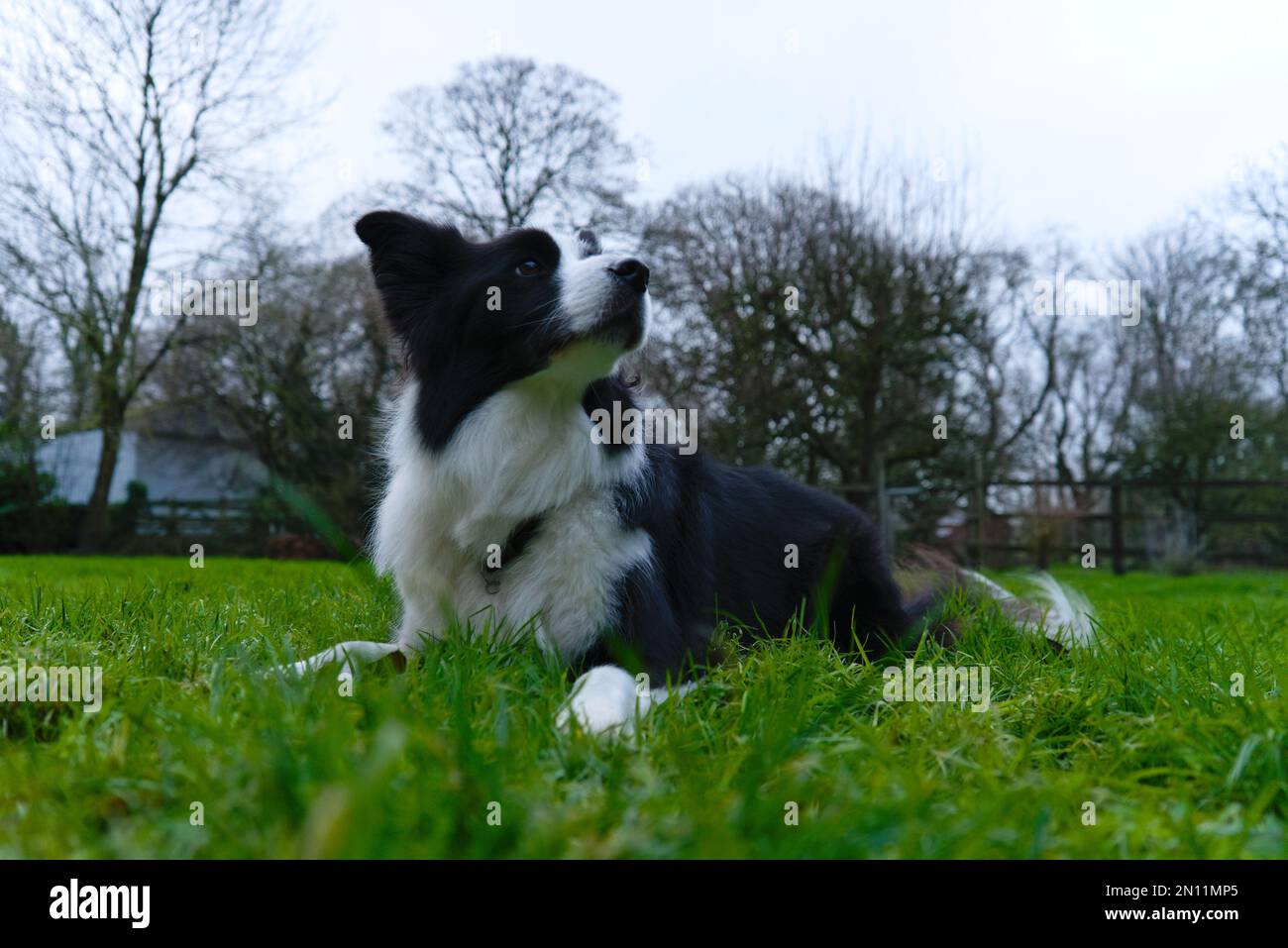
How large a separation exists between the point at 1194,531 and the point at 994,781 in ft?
58.8

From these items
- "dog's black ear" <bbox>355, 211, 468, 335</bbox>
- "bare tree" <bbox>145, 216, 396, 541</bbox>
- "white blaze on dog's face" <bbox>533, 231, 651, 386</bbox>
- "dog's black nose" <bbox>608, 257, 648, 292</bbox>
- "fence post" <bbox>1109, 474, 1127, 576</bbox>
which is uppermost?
"bare tree" <bbox>145, 216, 396, 541</bbox>

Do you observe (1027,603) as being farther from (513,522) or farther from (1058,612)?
(513,522)

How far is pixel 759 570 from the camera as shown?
13.1 feet

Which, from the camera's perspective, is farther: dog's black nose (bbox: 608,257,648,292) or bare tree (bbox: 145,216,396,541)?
bare tree (bbox: 145,216,396,541)

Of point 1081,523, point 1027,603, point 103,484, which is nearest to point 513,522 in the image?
point 1027,603

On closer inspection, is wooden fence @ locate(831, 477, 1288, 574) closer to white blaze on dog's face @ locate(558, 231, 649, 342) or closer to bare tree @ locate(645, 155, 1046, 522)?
bare tree @ locate(645, 155, 1046, 522)

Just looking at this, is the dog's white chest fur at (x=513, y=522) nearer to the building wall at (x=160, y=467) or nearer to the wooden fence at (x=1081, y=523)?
the wooden fence at (x=1081, y=523)

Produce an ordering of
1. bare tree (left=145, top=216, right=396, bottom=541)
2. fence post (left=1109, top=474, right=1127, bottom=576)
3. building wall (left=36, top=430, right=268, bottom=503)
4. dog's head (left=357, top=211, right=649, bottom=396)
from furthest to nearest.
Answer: building wall (left=36, top=430, right=268, bottom=503) → bare tree (left=145, top=216, right=396, bottom=541) → fence post (left=1109, top=474, right=1127, bottom=576) → dog's head (left=357, top=211, right=649, bottom=396)

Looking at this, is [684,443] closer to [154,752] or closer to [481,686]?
[481,686]

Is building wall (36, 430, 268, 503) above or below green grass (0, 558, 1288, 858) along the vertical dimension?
above

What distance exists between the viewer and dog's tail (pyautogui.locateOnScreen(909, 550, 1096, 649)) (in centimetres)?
400

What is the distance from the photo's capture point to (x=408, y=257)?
357 cm

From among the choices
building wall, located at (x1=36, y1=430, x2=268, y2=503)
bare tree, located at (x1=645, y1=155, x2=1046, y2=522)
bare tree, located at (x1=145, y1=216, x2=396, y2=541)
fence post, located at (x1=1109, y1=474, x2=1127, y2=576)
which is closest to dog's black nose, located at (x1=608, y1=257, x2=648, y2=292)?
bare tree, located at (x1=645, y1=155, x2=1046, y2=522)
